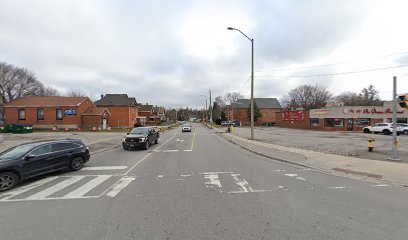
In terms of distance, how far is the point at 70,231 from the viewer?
449 cm

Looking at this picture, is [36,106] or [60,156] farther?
[36,106]

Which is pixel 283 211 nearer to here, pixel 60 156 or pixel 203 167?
pixel 203 167

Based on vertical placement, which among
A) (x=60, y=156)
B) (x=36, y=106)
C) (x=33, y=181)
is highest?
(x=36, y=106)

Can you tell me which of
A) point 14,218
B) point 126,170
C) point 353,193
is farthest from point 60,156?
point 353,193

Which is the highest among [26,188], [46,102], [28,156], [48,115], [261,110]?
[46,102]

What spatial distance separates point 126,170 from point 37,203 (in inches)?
166

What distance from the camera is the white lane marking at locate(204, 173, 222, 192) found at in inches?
298

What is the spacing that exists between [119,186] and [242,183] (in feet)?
12.9

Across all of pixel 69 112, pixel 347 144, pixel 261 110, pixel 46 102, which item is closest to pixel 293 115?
pixel 347 144

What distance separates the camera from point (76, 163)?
10766 millimetres

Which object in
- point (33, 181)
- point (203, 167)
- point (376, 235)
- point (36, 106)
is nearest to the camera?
point (376, 235)

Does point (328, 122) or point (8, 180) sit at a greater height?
point (328, 122)

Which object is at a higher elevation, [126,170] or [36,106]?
[36,106]

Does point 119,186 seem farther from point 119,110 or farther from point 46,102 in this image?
point 119,110
